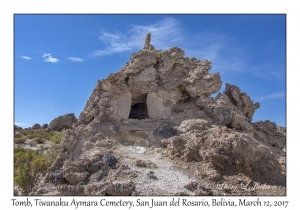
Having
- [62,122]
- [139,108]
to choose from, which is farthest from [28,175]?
[62,122]

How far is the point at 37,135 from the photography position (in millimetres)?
22000

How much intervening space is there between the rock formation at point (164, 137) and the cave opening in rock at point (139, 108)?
5 cm

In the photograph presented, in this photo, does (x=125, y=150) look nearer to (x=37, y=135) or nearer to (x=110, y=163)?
(x=110, y=163)

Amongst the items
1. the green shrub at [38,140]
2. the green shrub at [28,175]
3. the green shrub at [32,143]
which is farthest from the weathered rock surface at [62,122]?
the green shrub at [28,175]

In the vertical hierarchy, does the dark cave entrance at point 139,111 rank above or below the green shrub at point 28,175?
above

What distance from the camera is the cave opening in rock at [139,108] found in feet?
44.0

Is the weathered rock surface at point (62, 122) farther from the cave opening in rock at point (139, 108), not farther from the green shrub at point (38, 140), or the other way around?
the cave opening in rock at point (139, 108)

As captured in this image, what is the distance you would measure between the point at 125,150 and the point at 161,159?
53.0 inches

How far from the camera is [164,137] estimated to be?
11438 mm

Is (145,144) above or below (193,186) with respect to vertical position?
above

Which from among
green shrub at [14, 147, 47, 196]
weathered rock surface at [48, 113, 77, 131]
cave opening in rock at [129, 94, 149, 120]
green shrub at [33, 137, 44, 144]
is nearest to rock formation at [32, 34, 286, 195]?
cave opening in rock at [129, 94, 149, 120]

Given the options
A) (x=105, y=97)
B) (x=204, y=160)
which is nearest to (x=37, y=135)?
(x=105, y=97)

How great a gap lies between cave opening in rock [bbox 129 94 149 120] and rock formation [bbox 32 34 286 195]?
1.9 inches
